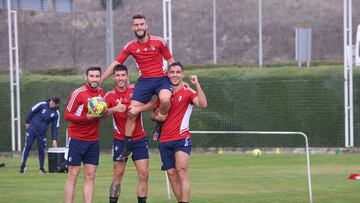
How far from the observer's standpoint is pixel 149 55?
1630 centimetres

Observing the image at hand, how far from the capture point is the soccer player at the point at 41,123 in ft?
87.5

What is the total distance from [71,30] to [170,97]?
54.2 m

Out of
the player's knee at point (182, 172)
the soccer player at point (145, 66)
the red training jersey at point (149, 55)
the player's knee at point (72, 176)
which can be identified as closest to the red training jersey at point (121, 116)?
the soccer player at point (145, 66)

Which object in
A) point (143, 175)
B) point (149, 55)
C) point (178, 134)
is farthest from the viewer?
point (149, 55)

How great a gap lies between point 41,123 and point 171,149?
1263 centimetres

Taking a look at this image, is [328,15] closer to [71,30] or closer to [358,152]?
[71,30]

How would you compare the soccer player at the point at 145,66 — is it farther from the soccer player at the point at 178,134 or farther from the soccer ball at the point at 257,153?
the soccer ball at the point at 257,153

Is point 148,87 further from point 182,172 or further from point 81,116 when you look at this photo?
Answer: point 182,172

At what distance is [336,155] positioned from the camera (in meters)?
31.9

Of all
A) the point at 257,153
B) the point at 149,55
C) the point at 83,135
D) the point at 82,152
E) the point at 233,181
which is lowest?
the point at 257,153

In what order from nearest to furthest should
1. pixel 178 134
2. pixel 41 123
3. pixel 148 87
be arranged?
pixel 178 134 → pixel 148 87 → pixel 41 123

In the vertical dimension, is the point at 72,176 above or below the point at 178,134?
below

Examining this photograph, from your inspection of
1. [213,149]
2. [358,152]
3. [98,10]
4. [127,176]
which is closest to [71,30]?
[98,10]

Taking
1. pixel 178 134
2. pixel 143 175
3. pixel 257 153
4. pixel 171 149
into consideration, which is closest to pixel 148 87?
pixel 178 134
